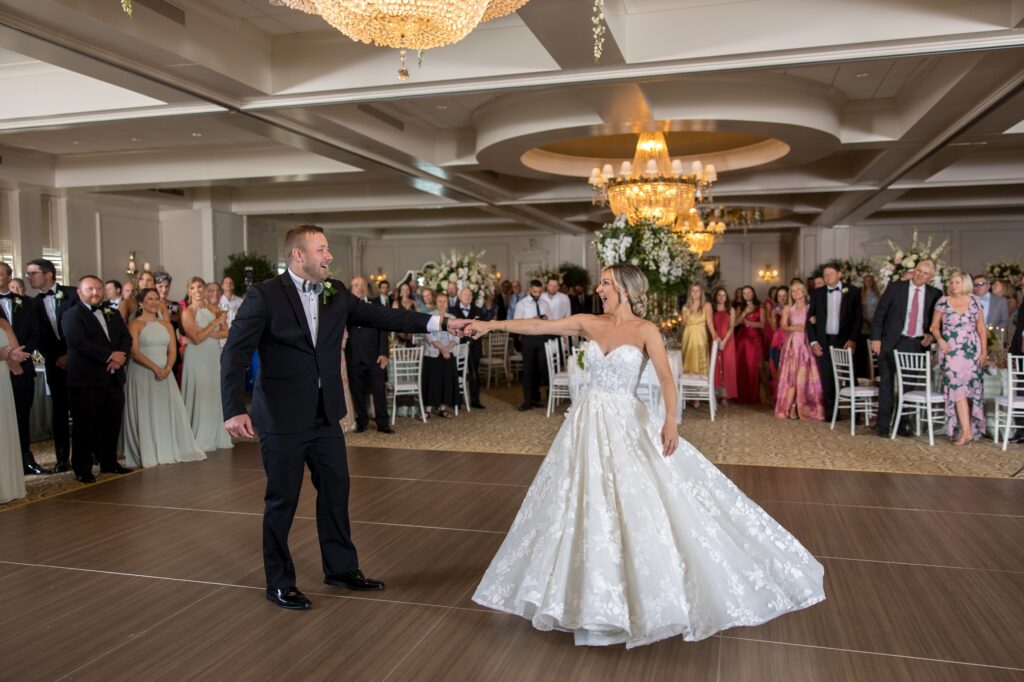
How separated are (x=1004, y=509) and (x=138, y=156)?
40.6 feet

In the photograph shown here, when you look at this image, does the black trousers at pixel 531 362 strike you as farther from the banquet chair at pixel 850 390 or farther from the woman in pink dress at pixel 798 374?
the banquet chair at pixel 850 390

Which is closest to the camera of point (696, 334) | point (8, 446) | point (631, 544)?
point (631, 544)

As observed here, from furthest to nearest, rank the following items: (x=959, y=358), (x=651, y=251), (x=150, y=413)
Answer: (x=651, y=251) → (x=959, y=358) → (x=150, y=413)

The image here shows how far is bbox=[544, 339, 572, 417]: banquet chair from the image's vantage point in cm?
981

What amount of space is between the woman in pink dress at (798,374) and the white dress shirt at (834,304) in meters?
0.38

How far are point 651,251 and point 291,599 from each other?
6.55 meters

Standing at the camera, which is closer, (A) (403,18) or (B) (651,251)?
(A) (403,18)

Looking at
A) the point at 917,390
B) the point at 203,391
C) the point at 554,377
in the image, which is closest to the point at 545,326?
the point at 203,391

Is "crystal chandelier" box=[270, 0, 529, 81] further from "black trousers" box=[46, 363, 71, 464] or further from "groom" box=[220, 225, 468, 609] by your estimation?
"black trousers" box=[46, 363, 71, 464]

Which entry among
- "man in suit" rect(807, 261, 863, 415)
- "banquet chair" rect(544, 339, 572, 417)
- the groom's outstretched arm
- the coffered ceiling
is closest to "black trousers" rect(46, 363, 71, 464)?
the coffered ceiling

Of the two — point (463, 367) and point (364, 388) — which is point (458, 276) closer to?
point (463, 367)

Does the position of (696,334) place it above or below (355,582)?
above

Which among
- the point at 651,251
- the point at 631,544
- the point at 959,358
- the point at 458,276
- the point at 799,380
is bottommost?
the point at 631,544

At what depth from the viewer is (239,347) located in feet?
11.6
